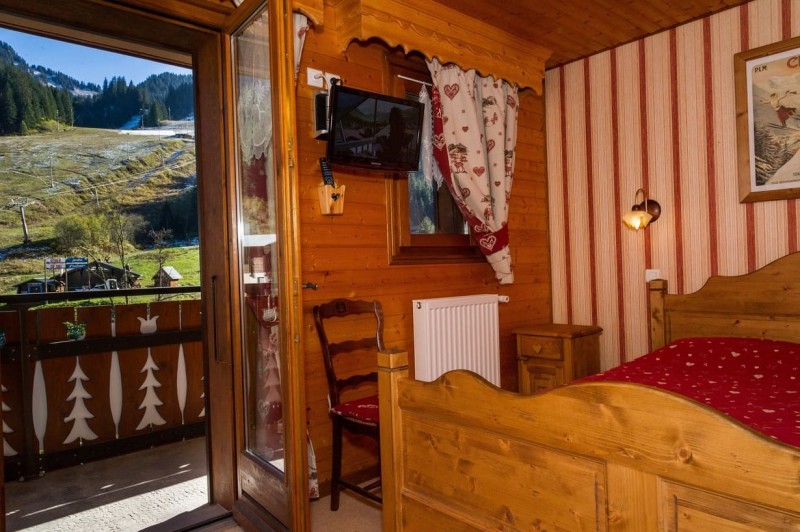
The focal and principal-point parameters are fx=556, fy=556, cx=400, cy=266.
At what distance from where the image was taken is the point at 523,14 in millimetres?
3309

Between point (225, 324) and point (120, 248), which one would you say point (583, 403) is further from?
point (120, 248)

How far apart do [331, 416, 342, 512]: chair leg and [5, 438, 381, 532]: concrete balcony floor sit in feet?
0.18

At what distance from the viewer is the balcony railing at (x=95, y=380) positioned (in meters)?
3.27

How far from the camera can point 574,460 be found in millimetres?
1261

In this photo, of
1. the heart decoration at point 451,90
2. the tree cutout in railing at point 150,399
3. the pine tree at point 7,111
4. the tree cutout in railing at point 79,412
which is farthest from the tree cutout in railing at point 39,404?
the heart decoration at point 451,90

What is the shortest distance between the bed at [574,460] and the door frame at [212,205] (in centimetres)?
119

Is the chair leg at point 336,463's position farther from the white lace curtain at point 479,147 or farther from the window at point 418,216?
the white lace curtain at point 479,147

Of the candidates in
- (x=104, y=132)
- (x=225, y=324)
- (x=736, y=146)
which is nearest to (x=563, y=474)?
(x=225, y=324)

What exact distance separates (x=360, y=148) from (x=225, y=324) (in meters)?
1.08

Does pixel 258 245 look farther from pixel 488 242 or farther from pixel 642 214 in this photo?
pixel 642 214

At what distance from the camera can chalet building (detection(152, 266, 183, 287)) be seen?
533cm

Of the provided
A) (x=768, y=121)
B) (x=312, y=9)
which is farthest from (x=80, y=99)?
(x=768, y=121)

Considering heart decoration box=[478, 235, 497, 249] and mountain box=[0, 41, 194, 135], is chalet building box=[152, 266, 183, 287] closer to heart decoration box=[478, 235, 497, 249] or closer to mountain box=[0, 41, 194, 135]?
mountain box=[0, 41, 194, 135]

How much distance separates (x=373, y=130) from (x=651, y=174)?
1938 millimetres
